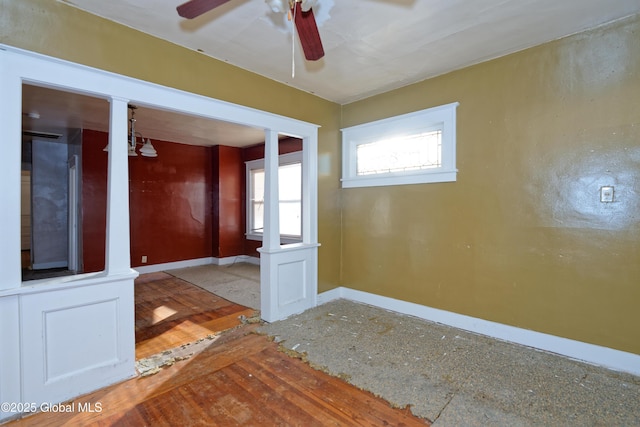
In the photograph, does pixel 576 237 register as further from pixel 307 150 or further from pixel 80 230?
pixel 80 230

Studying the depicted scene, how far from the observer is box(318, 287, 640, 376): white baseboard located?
7.31 feet

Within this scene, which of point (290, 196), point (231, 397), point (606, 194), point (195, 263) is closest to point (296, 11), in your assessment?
point (231, 397)

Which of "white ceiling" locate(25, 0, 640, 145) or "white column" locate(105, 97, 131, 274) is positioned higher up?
"white ceiling" locate(25, 0, 640, 145)

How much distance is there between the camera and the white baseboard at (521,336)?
2.23 meters

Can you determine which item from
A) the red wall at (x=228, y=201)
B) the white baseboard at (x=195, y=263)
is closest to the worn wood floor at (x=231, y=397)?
the white baseboard at (x=195, y=263)

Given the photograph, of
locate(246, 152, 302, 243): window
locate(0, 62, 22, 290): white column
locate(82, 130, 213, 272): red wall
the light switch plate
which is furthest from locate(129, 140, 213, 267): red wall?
the light switch plate

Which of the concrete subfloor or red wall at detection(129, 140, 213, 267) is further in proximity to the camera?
red wall at detection(129, 140, 213, 267)

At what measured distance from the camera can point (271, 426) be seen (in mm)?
1717

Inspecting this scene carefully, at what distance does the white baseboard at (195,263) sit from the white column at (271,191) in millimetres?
3192

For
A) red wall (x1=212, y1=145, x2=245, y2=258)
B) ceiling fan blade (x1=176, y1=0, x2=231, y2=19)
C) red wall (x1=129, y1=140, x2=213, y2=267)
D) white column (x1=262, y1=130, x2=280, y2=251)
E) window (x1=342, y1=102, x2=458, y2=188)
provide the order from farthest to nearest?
red wall (x1=212, y1=145, x2=245, y2=258)
red wall (x1=129, y1=140, x2=213, y2=267)
white column (x1=262, y1=130, x2=280, y2=251)
window (x1=342, y1=102, x2=458, y2=188)
ceiling fan blade (x1=176, y1=0, x2=231, y2=19)

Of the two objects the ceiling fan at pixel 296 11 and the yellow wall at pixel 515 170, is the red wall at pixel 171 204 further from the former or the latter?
the ceiling fan at pixel 296 11

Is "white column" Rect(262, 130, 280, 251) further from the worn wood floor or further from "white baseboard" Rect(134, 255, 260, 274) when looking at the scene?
"white baseboard" Rect(134, 255, 260, 274)

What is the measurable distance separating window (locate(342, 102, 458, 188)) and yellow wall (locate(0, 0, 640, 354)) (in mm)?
113

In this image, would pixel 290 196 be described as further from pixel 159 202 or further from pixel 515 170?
pixel 515 170
